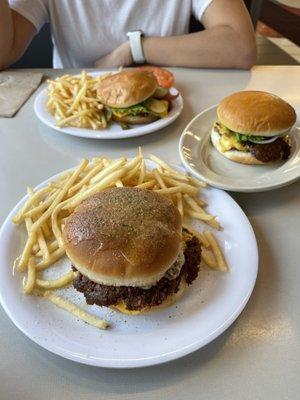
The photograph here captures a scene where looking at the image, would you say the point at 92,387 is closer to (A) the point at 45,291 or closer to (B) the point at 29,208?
(A) the point at 45,291

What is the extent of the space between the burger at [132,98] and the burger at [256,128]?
1.09 ft

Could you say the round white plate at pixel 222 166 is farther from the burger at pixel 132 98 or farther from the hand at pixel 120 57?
the hand at pixel 120 57

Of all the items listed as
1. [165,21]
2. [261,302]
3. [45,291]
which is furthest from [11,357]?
[165,21]

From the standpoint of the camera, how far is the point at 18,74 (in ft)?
7.05

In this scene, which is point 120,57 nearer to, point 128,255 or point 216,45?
point 216,45

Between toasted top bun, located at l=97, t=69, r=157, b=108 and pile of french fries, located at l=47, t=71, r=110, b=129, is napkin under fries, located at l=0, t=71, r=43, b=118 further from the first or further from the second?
toasted top bun, located at l=97, t=69, r=157, b=108

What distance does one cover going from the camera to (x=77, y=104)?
174 cm

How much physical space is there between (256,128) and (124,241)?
82 centimetres

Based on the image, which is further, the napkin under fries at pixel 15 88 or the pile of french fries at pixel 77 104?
the napkin under fries at pixel 15 88

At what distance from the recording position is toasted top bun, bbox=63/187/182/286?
929 mm

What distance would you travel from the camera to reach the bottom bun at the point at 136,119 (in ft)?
5.77

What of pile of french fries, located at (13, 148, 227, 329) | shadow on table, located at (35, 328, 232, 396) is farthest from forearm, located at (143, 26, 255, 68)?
shadow on table, located at (35, 328, 232, 396)

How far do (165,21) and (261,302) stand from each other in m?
1.85

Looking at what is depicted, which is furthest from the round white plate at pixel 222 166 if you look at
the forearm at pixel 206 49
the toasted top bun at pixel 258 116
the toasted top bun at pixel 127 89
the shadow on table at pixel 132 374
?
the shadow on table at pixel 132 374
